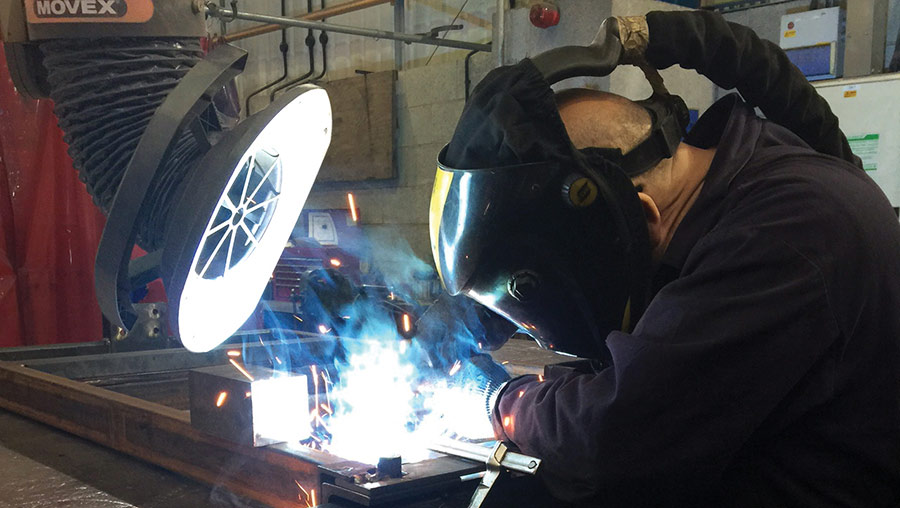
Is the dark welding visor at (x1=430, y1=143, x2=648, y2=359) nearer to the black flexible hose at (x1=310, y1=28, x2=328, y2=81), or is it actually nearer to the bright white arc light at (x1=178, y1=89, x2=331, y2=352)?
the bright white arc light at (x1=178, y1=89, x2=331, y2=352)

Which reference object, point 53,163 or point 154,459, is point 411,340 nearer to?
point 154,459

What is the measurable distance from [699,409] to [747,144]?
1.34ft

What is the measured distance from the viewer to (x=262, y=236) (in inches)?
52.7

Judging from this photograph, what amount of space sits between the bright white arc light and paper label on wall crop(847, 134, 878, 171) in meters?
3.31

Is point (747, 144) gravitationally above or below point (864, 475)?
above

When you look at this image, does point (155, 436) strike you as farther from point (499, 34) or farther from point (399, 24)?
point (399, 24)

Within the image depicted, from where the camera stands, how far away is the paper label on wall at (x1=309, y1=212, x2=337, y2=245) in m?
6.86

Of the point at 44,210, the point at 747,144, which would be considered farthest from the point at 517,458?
the point at 44,210

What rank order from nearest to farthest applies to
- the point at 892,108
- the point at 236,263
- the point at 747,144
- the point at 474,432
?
the point at 747,144 < the point at 236,263 < the point at 474,432 < the point at 892,108

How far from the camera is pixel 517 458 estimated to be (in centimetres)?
110

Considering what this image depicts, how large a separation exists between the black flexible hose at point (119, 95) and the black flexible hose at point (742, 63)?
2.53ft

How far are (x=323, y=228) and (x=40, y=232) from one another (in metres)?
3.35

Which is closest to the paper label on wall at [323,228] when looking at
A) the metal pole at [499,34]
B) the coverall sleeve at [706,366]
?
the metal pole at [499,34]

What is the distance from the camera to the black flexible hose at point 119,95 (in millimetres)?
1232
